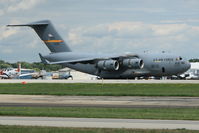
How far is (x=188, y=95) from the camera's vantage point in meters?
40.1

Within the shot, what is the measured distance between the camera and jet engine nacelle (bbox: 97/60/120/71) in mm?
67750

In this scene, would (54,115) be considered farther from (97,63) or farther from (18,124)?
(97,63)

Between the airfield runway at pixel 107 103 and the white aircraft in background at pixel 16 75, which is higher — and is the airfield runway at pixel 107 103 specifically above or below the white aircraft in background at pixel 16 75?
below

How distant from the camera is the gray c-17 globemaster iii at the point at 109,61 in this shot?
2601 inches

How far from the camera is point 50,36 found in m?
72.4

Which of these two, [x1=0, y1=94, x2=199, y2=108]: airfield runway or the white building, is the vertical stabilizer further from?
[x1=0, y1=94, x2=199, y2=108]: airfield runway

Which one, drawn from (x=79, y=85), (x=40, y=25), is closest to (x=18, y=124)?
(x=79, y=85)

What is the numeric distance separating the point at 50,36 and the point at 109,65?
10142mm

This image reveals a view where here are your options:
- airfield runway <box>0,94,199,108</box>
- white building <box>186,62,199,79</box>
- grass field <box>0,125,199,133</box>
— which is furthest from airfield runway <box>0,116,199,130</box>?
white building <box>186,62,199,79</box>

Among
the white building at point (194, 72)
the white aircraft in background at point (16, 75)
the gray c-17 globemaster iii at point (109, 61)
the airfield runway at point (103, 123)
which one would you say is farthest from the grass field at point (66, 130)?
the white aircraft in background at point (16, 75)

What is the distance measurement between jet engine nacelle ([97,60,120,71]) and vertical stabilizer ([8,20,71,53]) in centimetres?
622

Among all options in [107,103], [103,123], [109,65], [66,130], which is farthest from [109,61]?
[66,130]

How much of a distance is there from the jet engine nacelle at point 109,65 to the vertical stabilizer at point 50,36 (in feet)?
20.4

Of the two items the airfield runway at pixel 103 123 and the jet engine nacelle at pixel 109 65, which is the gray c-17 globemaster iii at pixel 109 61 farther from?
the airfield runway at pixel 103 123
